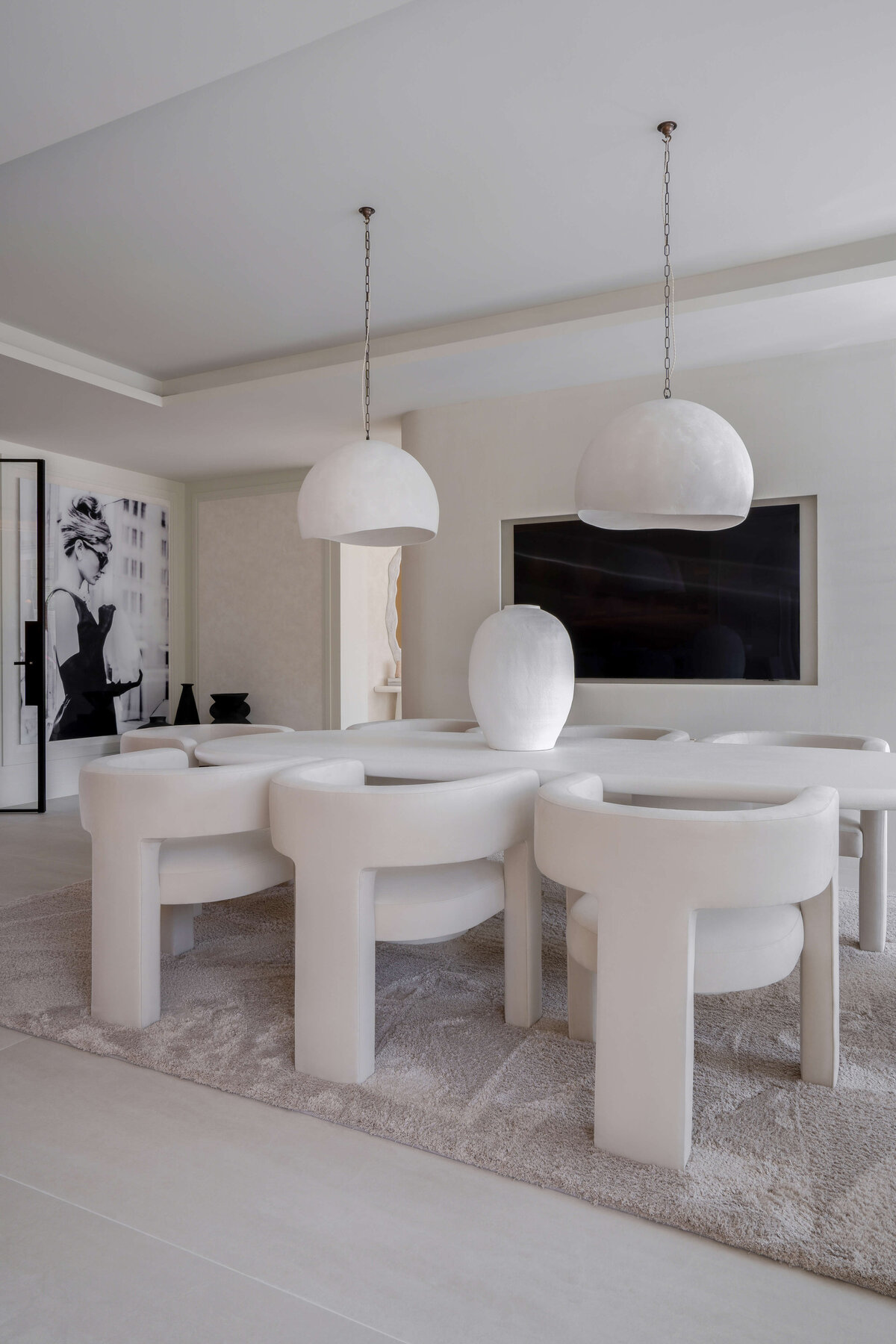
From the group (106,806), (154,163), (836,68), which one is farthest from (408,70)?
(106,806)

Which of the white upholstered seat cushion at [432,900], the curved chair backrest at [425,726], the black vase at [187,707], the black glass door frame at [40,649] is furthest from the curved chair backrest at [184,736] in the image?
the black vase at [187,707]

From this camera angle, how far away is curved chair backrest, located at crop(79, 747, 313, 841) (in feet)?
7.09

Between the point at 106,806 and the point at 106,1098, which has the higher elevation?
the point at 106,806

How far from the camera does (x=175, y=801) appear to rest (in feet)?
7.08

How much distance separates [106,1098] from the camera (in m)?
1.89

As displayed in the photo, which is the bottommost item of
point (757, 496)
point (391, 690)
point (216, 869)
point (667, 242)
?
point (216, 869)

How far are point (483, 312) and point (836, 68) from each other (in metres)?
1.92

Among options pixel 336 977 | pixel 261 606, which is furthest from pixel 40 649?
pixel 336 977

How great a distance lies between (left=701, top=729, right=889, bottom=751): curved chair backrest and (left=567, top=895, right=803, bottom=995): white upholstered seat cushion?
1.32 meters

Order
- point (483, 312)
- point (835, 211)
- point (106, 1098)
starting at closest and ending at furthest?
point (106, 1098)
point (835, 211)
point (483, 312)

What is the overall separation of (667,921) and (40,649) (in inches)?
202

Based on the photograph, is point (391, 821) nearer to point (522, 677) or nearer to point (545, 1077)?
point (545, 1077)

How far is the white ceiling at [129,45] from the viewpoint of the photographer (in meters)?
1.84

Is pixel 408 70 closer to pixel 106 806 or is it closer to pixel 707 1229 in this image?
pixel 106 806
